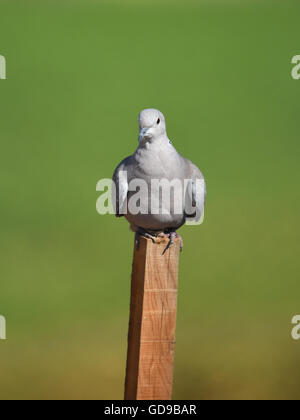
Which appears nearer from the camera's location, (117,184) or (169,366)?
(169,366)

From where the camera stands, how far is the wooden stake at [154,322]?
3.15m

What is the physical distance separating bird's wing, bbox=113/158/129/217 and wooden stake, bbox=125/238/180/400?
507 mm

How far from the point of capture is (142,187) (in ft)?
11.6

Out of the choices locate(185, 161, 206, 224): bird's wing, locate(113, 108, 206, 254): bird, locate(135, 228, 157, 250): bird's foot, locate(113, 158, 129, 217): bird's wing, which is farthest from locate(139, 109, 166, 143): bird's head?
locate(135, 228, 157, 250): bird's foot

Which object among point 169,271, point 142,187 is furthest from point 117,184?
point 169,271

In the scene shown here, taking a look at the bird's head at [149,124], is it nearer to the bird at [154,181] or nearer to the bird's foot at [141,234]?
the bird at [154,181]

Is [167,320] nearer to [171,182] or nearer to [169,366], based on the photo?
[169,366]

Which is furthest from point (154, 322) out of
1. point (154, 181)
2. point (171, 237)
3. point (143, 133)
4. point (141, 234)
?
point (143, 133)

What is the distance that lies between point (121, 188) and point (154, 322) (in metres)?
0.91

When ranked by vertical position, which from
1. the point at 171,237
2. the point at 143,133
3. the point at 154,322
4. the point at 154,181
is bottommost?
the point at 154,322

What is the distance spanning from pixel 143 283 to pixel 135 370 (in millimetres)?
487

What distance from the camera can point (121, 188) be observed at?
12.0ft

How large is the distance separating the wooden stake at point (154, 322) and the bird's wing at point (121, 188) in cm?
51

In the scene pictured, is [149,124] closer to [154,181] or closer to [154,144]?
[154,144]
